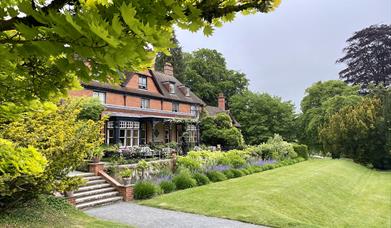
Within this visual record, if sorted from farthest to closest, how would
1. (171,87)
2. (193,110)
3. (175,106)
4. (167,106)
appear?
(193,110), (171,87), (175,106), (167,106)

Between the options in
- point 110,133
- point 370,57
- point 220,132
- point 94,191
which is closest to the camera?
point 94,191

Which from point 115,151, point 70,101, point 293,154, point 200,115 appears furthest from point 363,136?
point 70,101

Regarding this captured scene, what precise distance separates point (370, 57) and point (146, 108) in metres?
40.2

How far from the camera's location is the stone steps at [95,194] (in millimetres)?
13548

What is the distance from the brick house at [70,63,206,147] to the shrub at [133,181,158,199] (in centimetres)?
1089

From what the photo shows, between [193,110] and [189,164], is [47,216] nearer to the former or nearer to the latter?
[189,164]

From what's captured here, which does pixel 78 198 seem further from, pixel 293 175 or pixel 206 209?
pixel 293 175

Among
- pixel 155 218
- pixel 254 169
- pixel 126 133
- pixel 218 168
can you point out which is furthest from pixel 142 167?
pixel 126 133

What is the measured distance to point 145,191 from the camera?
1518 centimetres

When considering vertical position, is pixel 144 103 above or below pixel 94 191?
above

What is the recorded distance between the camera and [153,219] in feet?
37.7

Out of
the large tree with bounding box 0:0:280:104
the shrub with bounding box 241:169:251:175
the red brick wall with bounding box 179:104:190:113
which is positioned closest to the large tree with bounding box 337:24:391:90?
the red brick wall with bounding box 179:104:190:113

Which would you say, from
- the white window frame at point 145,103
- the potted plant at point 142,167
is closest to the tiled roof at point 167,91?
the white window frame at point 145,103

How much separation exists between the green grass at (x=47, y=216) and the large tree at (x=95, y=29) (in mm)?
8572
